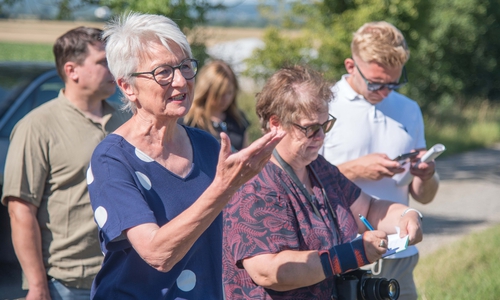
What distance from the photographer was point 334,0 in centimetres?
1124

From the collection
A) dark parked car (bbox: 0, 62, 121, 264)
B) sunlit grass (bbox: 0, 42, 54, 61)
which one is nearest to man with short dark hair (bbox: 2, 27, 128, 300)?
dark parked car (bbox: 0, 62, 121, 264)

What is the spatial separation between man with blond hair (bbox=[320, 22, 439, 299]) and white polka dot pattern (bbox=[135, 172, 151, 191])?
1.62m

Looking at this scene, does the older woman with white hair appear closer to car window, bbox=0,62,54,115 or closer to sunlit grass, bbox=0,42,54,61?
car window, bbox=0,62,54,115

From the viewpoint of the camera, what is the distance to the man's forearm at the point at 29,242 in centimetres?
287

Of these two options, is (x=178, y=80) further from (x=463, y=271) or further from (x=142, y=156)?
(x=463, y=271)

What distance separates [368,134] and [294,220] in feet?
4.21

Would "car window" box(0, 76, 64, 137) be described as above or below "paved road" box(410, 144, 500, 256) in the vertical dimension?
above

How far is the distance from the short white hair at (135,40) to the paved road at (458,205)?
214 cm

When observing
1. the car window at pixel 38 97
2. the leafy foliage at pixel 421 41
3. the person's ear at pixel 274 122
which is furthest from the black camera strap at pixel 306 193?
the leafy foliage at pixel 421 41

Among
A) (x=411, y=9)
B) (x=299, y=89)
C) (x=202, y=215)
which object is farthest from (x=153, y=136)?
(x=411, y=9)

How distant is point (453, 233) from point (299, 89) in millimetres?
5526

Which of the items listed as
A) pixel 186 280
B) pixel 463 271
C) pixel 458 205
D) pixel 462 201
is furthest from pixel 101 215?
pixel 462 201

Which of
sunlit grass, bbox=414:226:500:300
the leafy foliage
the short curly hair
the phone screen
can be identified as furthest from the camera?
the leafy foliage

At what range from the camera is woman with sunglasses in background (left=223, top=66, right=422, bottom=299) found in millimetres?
2398
